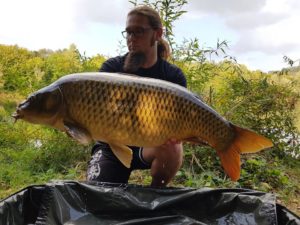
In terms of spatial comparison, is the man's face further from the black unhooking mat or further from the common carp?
the black unhooking mat

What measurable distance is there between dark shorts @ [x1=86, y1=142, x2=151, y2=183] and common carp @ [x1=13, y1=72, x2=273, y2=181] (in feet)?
1.18

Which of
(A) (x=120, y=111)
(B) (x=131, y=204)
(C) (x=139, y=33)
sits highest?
(C) (x=139, y=33)

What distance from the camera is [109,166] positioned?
1981 mm

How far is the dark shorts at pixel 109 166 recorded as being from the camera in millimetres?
1971

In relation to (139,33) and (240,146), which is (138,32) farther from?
(240,146)

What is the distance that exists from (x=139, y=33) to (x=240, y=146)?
67 centimetres

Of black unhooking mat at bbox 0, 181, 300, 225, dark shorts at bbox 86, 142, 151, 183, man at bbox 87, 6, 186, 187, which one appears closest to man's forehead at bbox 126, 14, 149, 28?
man at bbox 87, 6, 186, 187

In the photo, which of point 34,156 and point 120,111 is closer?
point 120,111

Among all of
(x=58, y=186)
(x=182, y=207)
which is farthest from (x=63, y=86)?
(x=182, y=207)

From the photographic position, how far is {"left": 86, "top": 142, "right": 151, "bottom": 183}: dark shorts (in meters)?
1.97

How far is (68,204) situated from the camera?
69.7 inches

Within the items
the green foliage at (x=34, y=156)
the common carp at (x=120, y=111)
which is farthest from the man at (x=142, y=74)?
the green foliage at (x=34, y=156)

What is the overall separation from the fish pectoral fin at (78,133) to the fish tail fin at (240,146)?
49cm

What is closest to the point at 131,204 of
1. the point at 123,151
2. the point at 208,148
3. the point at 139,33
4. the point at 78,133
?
the point at 123,151
